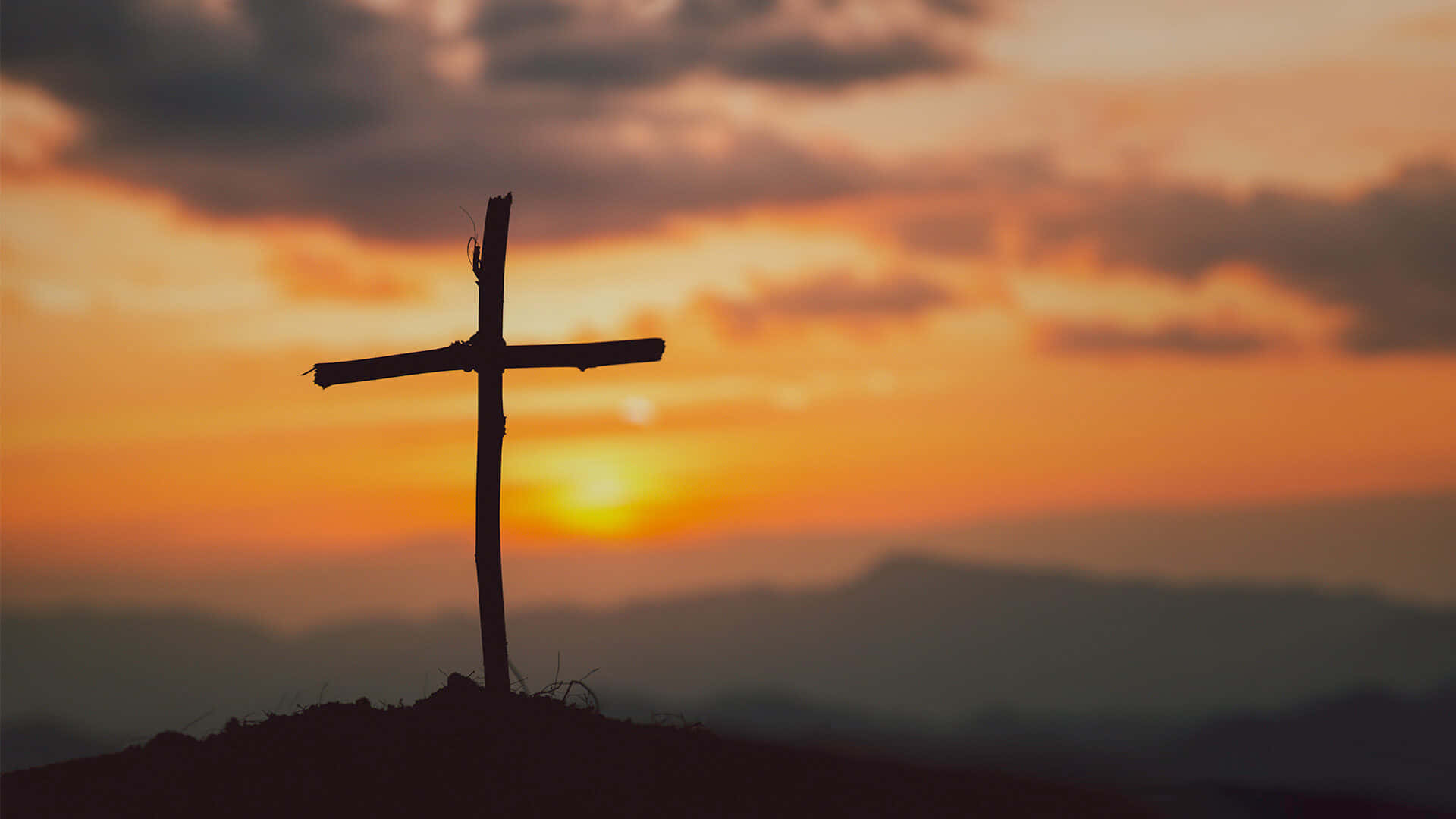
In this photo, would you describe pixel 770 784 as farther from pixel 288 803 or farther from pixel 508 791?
pixel 288 803

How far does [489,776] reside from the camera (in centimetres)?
1170

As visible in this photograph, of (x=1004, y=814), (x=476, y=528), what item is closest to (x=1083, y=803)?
(x=1004, y=814)

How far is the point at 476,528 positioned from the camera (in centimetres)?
1370

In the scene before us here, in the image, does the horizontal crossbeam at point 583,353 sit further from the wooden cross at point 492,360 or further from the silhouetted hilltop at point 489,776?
the silhouetted hilltop at point 489,776

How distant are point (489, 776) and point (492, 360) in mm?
4502

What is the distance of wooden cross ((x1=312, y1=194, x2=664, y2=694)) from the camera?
13609 millimetres

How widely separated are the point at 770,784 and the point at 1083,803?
11.8 ft

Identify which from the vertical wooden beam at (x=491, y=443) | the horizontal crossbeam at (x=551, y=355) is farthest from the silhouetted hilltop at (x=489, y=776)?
the horizontal crossbeam at (x=551, y=355)

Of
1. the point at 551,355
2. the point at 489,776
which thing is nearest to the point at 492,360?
the point at 551,355

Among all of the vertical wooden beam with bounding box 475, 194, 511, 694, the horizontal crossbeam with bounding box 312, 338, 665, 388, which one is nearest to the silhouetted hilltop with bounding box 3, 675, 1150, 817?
the vertical wooden beam with bounding box 475, 194, 511, 694

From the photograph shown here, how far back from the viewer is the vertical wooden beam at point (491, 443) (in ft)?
44.1

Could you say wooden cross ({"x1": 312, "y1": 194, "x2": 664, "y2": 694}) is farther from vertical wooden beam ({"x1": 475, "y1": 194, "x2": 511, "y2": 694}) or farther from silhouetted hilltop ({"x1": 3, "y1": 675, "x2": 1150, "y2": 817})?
silhouetted hilltop ({"x1": 3, "y1": 675, "x2": 1150, "y2": 817})

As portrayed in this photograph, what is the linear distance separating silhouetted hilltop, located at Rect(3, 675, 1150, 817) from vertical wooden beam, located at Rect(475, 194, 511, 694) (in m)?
0.72

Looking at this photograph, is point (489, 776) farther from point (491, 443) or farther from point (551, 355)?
point (551, 355)
